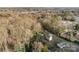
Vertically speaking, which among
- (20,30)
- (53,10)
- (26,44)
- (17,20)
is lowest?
(26,44)

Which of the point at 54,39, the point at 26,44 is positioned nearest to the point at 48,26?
the point at 54,39

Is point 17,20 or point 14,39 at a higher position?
point 17,20

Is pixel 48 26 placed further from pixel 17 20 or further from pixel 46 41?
pixel 17 20
